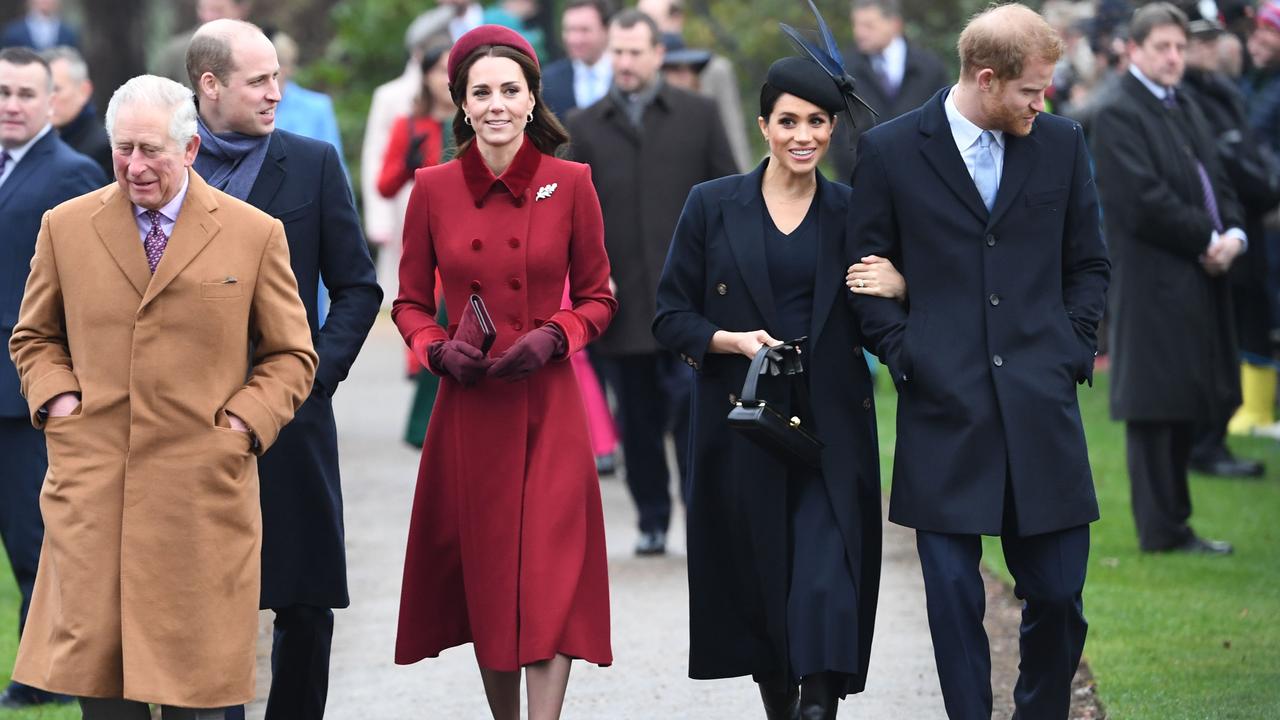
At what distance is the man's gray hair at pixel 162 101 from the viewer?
210 inches

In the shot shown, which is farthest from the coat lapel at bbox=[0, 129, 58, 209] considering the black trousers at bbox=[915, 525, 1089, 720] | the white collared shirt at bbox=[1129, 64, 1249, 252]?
the white collared shirt at bbox=[1129, 64, 1249, 252]

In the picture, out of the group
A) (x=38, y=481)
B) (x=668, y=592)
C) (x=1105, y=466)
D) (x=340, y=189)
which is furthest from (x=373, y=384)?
(x=340, y=189)

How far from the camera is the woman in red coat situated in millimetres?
6141

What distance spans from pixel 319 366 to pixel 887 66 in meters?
7.91

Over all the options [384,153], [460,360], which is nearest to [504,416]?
[460,360]

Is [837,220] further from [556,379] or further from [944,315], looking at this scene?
[556,379]

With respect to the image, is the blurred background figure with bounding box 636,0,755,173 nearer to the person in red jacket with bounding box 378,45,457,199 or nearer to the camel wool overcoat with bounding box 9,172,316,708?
the person in red jacket with bounding box 378,45,457,199

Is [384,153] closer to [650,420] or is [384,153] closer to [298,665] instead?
[650,420]

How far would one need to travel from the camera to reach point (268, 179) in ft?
20.0

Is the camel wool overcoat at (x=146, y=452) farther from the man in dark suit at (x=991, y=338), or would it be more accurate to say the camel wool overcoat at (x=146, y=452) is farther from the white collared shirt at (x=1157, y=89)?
the white collared shirt at (x=1157, y=89)

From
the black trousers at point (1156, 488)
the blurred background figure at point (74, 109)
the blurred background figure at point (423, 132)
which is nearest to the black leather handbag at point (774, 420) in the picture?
the black trousers at point (1156, 488)

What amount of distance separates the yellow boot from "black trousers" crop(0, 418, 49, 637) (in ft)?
28.5

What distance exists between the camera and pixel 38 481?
24.7 ft

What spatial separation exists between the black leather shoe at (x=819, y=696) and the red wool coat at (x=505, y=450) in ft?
2.00
